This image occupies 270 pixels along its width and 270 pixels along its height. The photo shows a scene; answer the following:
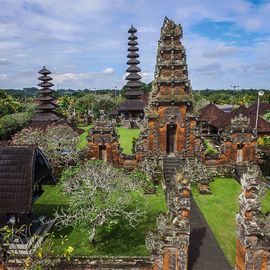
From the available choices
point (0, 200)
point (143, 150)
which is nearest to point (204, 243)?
point (0, 200)

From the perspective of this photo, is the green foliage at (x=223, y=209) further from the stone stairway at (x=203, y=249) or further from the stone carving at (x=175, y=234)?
the stone carving at (x=175, y=234)

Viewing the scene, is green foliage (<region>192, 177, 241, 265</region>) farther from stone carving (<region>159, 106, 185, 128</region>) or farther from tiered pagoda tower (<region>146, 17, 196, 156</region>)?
stone carving (<region>159, 106, 185, 128</region>)

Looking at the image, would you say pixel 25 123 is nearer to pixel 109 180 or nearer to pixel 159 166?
pixel 159 166

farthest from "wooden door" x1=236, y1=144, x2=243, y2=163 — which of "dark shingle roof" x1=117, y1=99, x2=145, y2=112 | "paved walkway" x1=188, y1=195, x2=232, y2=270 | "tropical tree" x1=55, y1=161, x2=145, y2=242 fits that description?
"dark shingle roof" x1=117, y1=99, x2=145, y2=112

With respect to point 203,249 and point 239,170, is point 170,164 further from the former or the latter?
point 203,249

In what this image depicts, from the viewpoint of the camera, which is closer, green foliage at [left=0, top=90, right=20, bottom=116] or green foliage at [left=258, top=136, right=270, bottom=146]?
green foliage at [left=258, top=136, right=270, bottom=146]

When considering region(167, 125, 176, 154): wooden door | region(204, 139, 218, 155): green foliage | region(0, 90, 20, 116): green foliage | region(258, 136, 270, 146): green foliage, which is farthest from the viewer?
region(0, 90, 20, 116): green foliage

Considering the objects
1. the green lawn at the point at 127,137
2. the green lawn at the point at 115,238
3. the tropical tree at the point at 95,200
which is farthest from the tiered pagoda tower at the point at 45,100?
the tropical tree at the point at 95,200

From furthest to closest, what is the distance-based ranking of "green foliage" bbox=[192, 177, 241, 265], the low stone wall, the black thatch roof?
1. "green foliage" bbox=[192, 177, 241, 265]
2. the black thatch roof
3. the low stone wall
